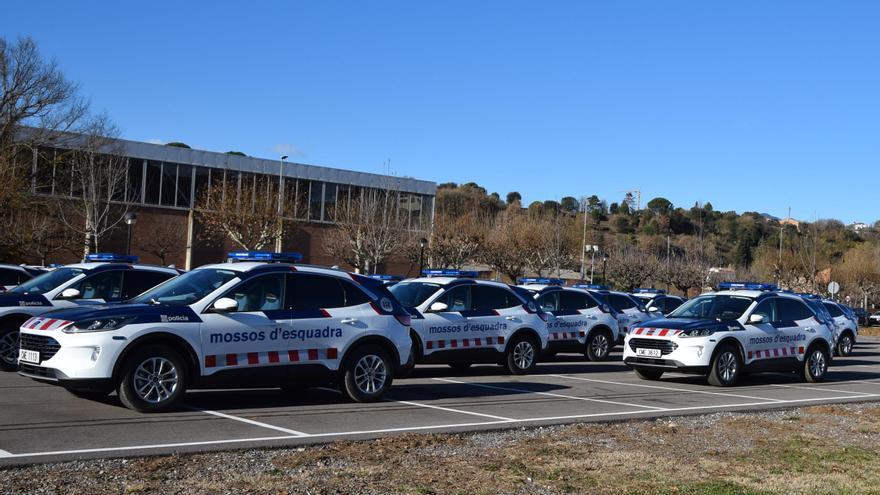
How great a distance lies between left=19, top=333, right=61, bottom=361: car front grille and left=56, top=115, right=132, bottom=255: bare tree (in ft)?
107

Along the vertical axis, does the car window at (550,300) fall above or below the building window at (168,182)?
below

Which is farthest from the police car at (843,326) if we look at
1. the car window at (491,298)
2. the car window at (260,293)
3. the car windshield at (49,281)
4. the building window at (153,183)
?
the building window at (153,183)

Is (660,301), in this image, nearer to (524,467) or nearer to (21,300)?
(21,300)

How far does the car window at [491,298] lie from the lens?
1730 centimetres

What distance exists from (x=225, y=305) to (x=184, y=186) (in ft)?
152

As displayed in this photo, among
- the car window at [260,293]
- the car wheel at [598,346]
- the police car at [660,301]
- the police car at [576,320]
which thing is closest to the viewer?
the car window at [260,293]

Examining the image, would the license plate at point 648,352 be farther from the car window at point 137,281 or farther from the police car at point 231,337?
the car window at point 137,281

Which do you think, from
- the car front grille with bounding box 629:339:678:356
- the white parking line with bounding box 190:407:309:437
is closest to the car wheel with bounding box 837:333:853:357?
the car front grille with bounding box 629:339:678:356

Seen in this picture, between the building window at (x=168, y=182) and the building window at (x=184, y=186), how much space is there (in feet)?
0.85

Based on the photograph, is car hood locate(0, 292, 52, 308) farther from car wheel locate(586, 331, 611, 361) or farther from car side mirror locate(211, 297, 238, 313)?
car wheel locate(586, 331, 611, 361)

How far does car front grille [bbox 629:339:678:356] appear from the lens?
1680cm

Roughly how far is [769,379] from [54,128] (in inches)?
1302

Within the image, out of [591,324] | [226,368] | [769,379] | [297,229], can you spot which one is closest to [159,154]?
[297,229]

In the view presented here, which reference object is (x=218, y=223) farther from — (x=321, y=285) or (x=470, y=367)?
(x=321, y=285)
